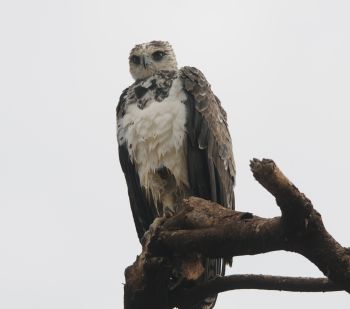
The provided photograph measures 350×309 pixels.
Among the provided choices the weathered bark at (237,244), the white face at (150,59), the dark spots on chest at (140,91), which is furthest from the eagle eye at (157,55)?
the weathered bark at (237,244)

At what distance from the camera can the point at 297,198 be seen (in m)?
4.83

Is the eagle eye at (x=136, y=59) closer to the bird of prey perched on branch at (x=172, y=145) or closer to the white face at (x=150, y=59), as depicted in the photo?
the white face at (x=150, y=59)

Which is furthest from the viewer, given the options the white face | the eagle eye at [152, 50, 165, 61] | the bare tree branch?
the eagle eye at [152, 50, 165, 61]

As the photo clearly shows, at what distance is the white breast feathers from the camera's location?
29.0ft

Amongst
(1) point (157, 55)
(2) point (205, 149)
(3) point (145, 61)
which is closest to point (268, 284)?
(2) point (205, 149)

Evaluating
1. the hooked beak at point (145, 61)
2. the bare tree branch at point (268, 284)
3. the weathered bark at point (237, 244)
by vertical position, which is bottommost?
the bare tree branch at point (268, 284)

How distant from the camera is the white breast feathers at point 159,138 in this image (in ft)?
29.0

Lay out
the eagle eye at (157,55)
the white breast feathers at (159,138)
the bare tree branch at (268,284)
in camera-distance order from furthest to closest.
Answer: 1. the eagle eye at (157,55)
2. the white breast feathers at (159,138)
3. the bare tree branch at (268,284)

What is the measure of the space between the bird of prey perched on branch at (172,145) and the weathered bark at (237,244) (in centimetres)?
229

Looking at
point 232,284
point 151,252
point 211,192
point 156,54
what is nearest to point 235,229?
point 232,284

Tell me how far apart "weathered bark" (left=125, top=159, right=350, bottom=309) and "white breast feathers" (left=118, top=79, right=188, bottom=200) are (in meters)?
2.29

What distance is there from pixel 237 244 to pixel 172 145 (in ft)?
11.4

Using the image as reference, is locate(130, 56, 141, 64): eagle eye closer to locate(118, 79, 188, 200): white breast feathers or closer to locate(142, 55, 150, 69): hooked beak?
locate(142, 55, 150, 69): hooked beak

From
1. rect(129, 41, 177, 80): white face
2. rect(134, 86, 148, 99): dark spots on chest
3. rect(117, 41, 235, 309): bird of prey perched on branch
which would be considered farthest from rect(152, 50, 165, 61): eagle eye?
rect(134, 86, 148, 99): dark spots on chest
